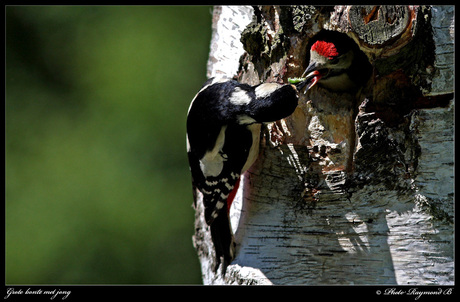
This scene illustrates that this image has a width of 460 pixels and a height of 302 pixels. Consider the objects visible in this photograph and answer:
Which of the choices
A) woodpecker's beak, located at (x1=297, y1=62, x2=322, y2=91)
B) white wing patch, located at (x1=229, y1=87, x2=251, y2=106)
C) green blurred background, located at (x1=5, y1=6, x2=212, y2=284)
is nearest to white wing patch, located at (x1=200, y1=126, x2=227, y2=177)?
white wing patch, located at (x1=229, y1=87, x2=251, y2=106)

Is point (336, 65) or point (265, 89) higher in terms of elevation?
point (336, 65)

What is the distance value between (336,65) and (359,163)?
1.88 ft

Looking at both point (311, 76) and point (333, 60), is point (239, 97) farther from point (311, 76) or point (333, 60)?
point (333, 60)

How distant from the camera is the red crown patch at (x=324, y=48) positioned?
2.31 metres

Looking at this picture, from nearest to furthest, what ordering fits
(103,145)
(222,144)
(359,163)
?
(359,163) < (222,144) < (103,145)

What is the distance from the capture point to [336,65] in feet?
8.05

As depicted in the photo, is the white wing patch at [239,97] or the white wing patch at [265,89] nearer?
the white wing patch at [265,89]

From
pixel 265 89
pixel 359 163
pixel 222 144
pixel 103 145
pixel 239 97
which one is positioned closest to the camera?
pixel 359 163

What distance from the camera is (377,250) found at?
2.01 meters

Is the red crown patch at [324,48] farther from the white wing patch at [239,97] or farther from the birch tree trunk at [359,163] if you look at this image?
the white wing patch at [239,97]

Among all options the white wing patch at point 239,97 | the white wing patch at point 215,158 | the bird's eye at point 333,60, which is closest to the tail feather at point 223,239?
the white wing patch at point 215,158

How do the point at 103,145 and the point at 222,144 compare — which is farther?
the point at 103,145

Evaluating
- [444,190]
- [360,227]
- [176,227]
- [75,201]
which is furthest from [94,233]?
[444,190]

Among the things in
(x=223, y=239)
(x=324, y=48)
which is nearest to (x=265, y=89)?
(x=324, y=48)
